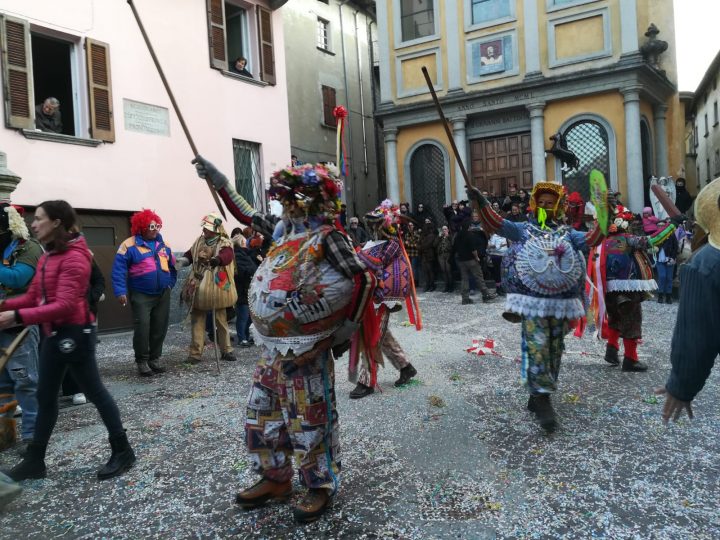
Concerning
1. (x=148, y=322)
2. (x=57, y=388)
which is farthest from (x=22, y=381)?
(x=148, y=322)

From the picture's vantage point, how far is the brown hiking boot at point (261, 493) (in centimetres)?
318

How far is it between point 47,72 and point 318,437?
12060 millimetres

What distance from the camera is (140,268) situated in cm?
659

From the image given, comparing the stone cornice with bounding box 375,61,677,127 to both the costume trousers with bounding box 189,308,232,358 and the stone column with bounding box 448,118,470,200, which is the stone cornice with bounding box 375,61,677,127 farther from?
the costume trousers with bounding box 189,308,232,358

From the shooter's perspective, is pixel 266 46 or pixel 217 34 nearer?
pixel 217 34

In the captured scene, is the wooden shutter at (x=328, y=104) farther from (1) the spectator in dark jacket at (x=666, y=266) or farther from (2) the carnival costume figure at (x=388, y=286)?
(2) the carnival costume figure at (x=388, y=286)

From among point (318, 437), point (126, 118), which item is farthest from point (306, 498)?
point (126, 118)

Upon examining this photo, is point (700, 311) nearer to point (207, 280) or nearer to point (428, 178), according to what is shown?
point (207, 280)

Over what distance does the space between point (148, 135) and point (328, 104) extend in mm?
9244

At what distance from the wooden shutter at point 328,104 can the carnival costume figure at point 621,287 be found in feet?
45.8

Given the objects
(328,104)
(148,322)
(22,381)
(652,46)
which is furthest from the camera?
(328,104)

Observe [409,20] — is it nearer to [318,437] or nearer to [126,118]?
[126,118]

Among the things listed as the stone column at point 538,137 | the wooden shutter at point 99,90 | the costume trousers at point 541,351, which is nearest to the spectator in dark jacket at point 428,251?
the stone column at point 538,137

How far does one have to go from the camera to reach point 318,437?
3064 mm
